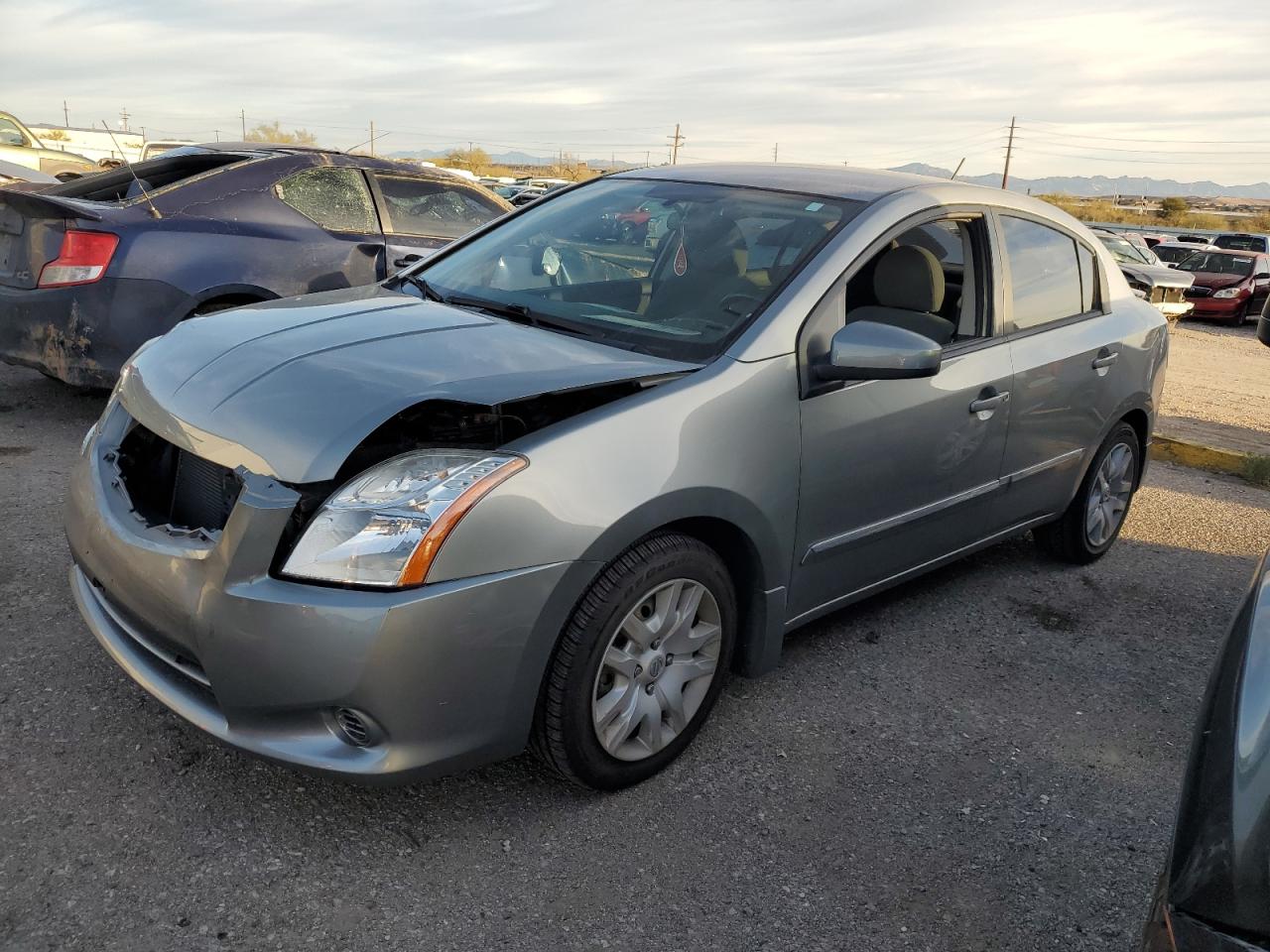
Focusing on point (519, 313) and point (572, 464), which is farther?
point (519, 313)

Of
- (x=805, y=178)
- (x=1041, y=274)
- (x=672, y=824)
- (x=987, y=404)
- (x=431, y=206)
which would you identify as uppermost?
(x=805, y=178)

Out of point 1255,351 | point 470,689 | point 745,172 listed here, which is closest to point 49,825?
point 470,689

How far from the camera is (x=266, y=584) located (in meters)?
2.28

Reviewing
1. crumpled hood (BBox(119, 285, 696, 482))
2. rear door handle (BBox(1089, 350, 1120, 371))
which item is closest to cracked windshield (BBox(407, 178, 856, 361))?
crumpled hood (BBox(119, 285, 696, 482))

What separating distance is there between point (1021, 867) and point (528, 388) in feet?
5.65

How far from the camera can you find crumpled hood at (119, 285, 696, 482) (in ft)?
7.84

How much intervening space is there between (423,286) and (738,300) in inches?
47.0

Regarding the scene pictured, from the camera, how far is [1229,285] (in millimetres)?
19297

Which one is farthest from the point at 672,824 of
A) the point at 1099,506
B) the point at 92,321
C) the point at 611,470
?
the point at 92,321

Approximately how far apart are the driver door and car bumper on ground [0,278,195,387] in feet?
11.7

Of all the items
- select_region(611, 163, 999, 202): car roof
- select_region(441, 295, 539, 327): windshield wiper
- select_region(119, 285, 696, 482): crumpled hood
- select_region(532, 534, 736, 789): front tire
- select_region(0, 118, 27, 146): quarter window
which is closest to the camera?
select_region(119, 285, 696, 482): crumpled hood

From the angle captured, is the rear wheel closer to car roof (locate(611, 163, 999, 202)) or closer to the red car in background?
car roof (locate(611, 163, 999, 202))

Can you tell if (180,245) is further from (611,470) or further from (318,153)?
(611,470)

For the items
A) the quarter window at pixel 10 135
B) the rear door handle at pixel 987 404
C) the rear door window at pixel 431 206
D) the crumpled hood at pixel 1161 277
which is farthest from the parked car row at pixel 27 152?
the rear door handle at pixel 987 404
